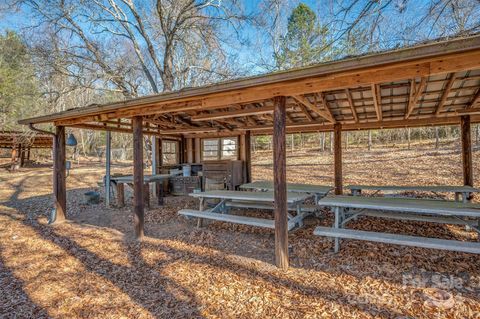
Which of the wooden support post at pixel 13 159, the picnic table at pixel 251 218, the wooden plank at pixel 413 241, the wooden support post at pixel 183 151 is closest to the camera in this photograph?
the wooden plank at pixel 413 241

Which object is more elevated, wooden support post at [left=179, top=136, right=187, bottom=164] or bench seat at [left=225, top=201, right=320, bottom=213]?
wooden support post at [left=179, top=136, right=187, bottom=164]

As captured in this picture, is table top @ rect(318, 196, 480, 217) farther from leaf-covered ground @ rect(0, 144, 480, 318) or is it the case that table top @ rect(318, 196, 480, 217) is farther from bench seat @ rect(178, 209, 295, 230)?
bench seat @ rect(178, 209, 295, 230)

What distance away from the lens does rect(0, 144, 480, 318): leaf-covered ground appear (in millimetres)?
2631

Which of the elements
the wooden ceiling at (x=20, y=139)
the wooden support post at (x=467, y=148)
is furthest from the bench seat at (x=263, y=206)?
the wooden ceiling at (x=20, y=139)

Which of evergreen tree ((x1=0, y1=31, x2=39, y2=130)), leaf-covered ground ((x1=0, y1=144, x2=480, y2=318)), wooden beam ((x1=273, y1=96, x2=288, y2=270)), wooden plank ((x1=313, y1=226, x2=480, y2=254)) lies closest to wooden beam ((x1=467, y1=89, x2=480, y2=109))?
leaf-covered ground ((x1=0, y1=144, x2=480, y2=318))

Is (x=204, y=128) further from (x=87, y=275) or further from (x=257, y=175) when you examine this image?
(x=257, y=175)

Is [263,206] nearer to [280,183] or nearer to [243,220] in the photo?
[243,220]

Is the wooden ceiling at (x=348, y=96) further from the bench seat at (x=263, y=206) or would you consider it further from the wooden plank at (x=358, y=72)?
the bench seat at (x=263, y=206)

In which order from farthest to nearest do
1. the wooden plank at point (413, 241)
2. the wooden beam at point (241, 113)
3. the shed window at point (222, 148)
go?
1. the shed window at point (222, 148)
2. the wooden beam at point (241, 113)
3. the wooden plank at point (413, 241)

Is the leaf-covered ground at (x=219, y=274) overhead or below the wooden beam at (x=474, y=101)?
below

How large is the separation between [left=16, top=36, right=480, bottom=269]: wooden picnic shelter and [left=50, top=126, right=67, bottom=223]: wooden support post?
0.07 ft

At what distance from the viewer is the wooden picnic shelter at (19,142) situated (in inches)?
563

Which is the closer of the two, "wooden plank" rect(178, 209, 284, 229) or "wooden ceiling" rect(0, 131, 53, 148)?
"wooden plank" rect(178, 209, 284, 229)

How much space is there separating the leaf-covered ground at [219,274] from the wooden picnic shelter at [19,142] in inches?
425
